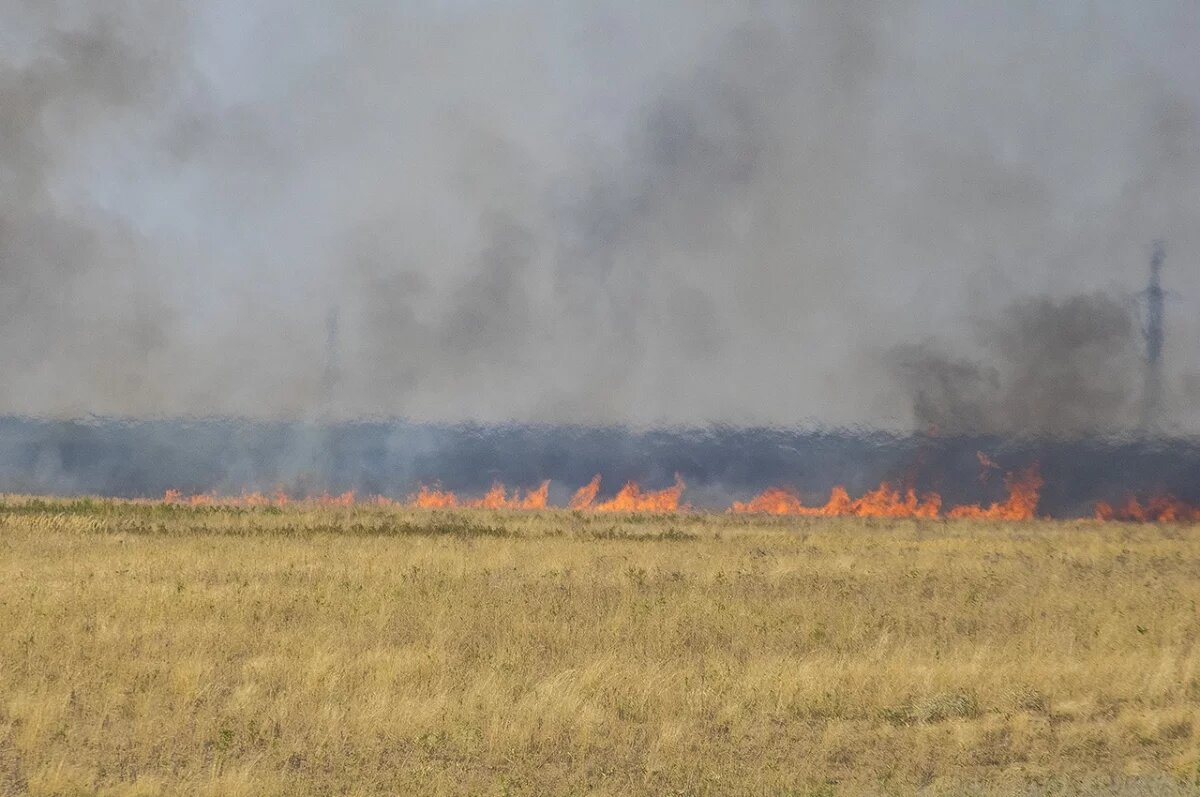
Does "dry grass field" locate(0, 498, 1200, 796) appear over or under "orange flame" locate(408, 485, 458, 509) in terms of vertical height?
over

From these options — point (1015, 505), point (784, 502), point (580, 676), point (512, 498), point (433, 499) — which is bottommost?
point (433, 499)

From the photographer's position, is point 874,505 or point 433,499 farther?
point 433,499

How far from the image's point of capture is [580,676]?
50.8ft

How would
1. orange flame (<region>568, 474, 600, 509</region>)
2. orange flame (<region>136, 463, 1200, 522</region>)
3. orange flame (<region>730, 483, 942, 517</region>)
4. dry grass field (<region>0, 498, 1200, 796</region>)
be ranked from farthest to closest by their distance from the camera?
1. orange flame (<region>568, 474, 600, 509</region>)
2. orange flame (<region>730, 483, 942, 517</region>)
3. orange flame (<region>136, 463, 1200, 522</region>)
4. dry grass field (<region>0, 498, 1200, 796</region>)

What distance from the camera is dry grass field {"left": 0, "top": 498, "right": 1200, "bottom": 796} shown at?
11875 millimetres

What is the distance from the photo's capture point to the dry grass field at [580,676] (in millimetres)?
11875

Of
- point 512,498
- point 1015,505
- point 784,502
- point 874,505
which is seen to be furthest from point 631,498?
point 1015,505

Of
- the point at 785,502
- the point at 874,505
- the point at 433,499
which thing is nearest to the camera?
the point at 874,505

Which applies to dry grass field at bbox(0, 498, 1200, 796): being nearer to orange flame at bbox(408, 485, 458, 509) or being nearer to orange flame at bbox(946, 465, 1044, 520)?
orange flame at bbox(946, 465, 1044, 520)

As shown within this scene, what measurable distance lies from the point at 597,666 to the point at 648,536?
26.1 m

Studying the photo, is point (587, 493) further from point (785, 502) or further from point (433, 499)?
point (785, 502)

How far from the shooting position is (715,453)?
64625 mm

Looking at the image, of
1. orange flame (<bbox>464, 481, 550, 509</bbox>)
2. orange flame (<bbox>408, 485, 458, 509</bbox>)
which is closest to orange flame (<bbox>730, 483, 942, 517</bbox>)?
orange flame (<bbox>464, 481, 550, 509</bbox>)

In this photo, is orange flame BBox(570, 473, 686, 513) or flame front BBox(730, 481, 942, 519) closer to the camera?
flame front BBox(730, 481, 942, 519)
